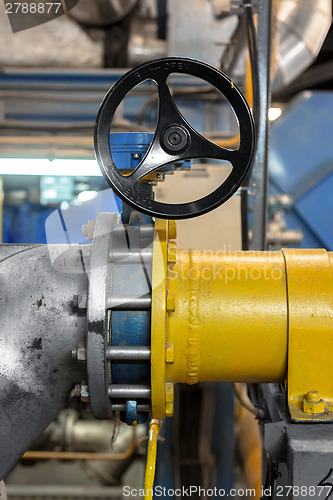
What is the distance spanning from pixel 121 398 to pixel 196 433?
1171 mm

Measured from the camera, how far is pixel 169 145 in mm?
786

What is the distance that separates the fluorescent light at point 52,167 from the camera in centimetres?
130

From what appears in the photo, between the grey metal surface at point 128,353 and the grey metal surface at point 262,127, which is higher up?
the grey metal surface at point 262,127

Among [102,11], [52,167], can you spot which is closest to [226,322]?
[52,167]

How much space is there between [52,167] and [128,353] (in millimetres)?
763

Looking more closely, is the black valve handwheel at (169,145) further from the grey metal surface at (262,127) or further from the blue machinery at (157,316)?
the grey metal surface at (262,127)

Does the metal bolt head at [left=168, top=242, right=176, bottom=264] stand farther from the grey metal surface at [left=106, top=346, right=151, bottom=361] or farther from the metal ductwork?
the metal ductwork

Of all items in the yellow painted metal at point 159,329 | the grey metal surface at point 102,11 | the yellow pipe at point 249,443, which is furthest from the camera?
the grey metal surface at point 102,11

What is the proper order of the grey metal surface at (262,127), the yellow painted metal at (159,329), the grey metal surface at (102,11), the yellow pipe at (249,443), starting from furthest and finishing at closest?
the grey metal surface at (102,11)
the yellow pipe at (249,443)
the grey metal surface at (262,127)
the yellow painted metal at (159,329)

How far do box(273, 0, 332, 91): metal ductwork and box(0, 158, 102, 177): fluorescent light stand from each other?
1886mm

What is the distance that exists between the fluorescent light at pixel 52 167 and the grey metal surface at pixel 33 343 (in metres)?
0.50

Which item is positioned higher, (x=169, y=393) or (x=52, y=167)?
(x=52, y=167)

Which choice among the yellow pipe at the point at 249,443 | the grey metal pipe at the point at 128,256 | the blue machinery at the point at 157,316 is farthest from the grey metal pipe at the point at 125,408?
the yellow pipe at the point at 249,443

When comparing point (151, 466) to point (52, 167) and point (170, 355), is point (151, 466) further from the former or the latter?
point (52, 167)
